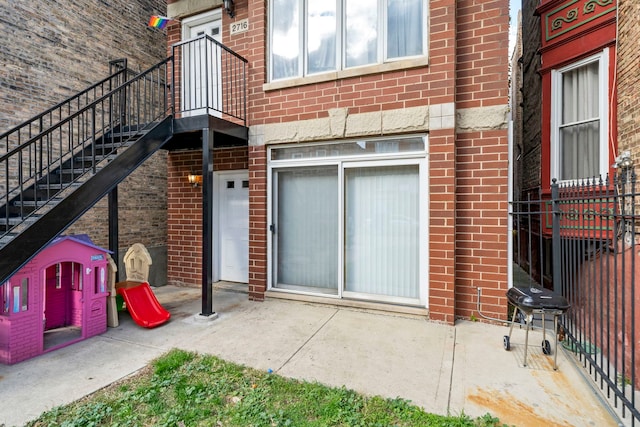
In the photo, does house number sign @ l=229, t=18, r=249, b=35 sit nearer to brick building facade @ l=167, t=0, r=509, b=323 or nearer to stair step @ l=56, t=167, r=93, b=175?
brick building facade @ l=167, t=0, r=509, b=323

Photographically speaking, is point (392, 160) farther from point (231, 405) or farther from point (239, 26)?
point (239, 26)

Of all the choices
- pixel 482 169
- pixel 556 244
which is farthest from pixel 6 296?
pixel 556 244

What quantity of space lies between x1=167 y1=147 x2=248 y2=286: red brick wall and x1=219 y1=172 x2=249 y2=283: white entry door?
337 millimetres

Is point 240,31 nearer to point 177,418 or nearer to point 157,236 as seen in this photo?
point 157,236

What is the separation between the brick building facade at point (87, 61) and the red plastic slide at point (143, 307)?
2.27 metres

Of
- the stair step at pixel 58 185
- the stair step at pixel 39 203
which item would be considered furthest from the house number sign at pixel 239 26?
the stair step at pixel 39 203

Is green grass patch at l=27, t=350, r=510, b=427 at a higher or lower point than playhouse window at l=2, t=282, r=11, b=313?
lower

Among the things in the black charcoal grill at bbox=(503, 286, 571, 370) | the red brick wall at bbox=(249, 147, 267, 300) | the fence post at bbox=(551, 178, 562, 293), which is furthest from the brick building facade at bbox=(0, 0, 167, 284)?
the fence post at bbox=(551, 178, 562, 293)

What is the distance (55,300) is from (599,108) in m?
7.89

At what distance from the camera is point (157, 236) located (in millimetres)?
8203

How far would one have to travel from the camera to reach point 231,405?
2.72 metres

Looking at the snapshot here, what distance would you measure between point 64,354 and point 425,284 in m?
Result: 4.42

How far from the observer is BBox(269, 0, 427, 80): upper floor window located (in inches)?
184

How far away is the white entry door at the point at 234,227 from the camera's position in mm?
6418
